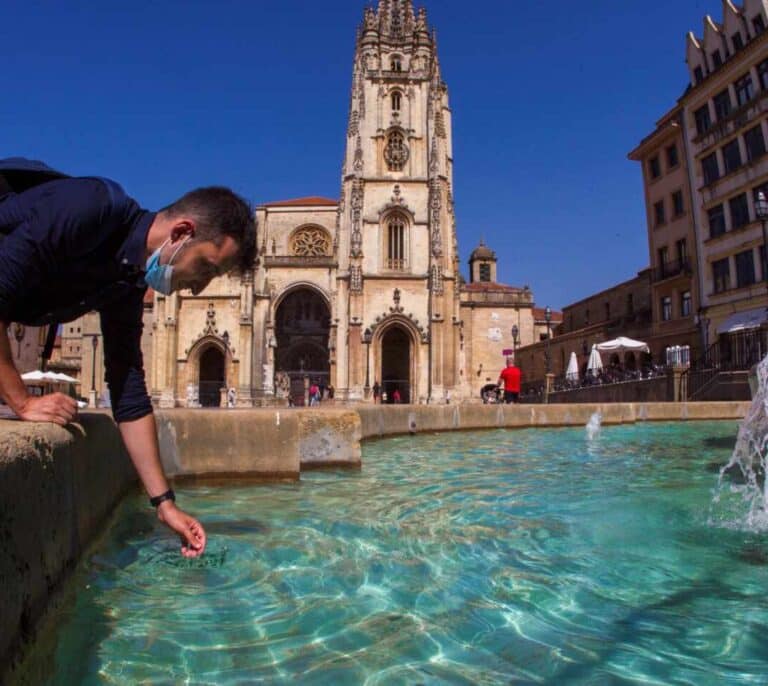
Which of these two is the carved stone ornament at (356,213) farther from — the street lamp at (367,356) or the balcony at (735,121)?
the balcony at (735,121)

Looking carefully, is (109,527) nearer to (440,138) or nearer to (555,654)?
(555,654)

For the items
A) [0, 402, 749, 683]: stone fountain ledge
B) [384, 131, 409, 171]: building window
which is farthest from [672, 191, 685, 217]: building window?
[0, 402, 749, 683]: stone fountain ledge

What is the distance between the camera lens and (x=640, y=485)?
199 inches

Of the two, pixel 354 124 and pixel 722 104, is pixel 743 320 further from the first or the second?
pixel 354 124

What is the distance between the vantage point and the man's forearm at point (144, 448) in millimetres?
2270

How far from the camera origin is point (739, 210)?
26219 millimetres

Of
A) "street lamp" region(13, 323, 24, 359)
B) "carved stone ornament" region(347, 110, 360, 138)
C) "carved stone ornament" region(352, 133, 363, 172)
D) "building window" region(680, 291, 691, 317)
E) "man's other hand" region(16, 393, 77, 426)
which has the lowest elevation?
"man's other hand" region(16, 393, 77, 426)

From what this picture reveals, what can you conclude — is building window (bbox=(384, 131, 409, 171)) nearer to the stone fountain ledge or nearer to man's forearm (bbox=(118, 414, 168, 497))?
the stone fountain ledge

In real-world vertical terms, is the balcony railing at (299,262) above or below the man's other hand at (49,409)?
above

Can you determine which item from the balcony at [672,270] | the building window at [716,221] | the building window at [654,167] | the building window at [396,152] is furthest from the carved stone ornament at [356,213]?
the building window at [716,221]

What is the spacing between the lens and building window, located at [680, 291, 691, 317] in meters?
29.0

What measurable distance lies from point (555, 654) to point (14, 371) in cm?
177

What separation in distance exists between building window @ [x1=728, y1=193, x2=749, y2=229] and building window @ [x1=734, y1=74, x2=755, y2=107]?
3.65 meters

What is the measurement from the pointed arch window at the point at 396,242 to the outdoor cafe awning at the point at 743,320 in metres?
17.1
